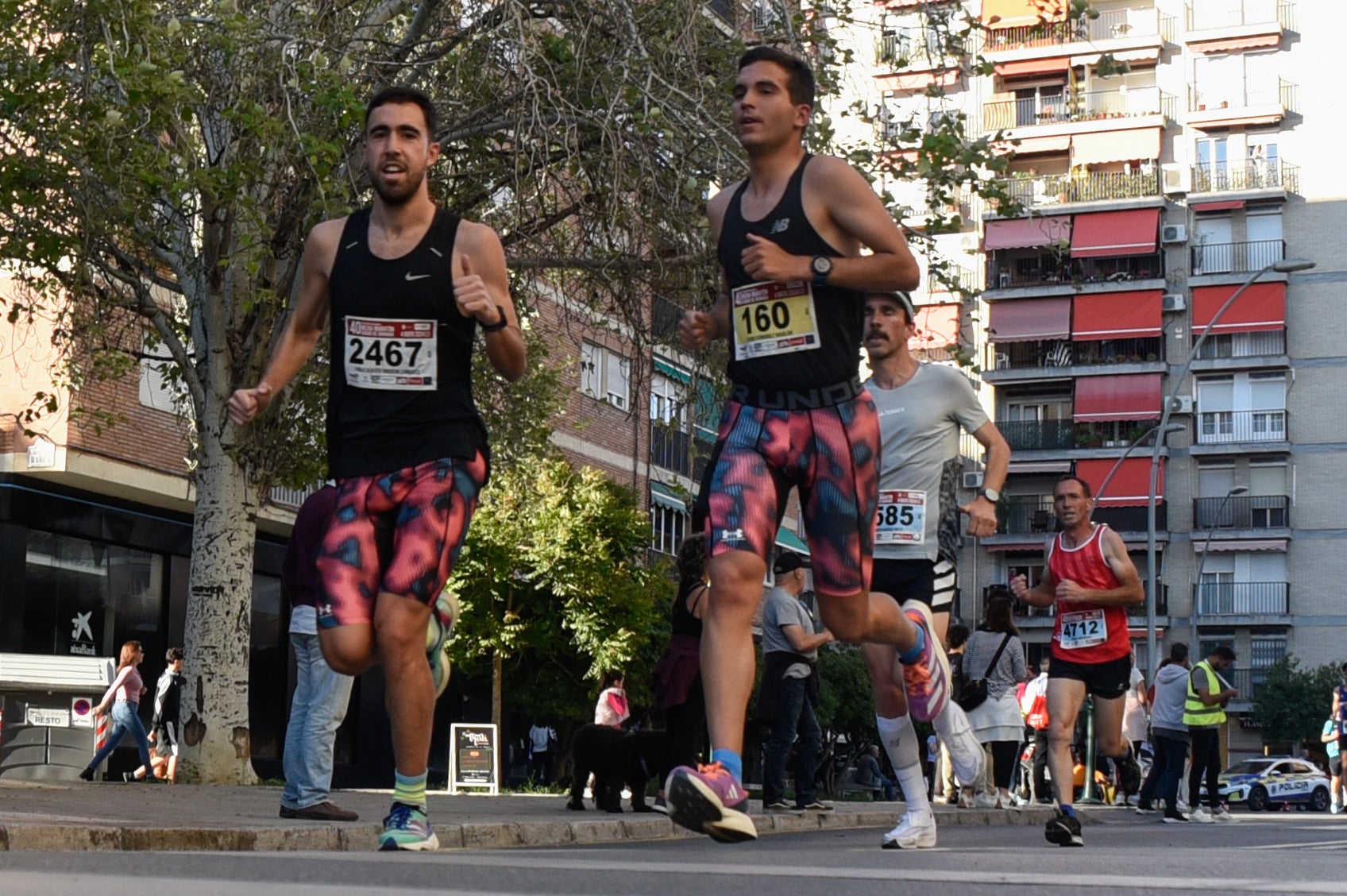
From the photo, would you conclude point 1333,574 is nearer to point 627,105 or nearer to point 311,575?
point 627,105

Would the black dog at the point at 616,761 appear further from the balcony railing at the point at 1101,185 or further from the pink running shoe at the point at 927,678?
the balcony railing at the point at 1101,185

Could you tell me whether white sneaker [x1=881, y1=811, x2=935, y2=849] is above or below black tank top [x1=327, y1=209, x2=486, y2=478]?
below

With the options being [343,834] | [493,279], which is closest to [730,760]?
[493,279]

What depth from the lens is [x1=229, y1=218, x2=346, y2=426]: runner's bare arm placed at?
716 cm

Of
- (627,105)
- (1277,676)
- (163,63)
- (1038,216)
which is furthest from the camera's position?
(1277,676)

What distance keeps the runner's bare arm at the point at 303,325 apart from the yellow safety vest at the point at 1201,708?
13116 mm

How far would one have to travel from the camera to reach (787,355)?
6598 millimetres

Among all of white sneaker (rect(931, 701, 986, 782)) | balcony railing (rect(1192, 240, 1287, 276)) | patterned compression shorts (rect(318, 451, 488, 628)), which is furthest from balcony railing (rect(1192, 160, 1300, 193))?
patterned compression shorts (rect(318, 451, 488, 628))

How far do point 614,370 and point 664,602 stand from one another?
10.6 m

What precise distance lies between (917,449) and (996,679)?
26.8 ft

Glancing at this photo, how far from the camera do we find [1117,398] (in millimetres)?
72500

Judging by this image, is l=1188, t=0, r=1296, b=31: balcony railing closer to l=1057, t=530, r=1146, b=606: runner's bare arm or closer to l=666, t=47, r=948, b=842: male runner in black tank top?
l=1057, t=530, r=1146, b=606: runner's bare arm

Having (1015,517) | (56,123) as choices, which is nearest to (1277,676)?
(1015,517)

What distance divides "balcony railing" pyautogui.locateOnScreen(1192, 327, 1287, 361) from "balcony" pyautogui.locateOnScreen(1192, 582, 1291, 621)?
308 inches
